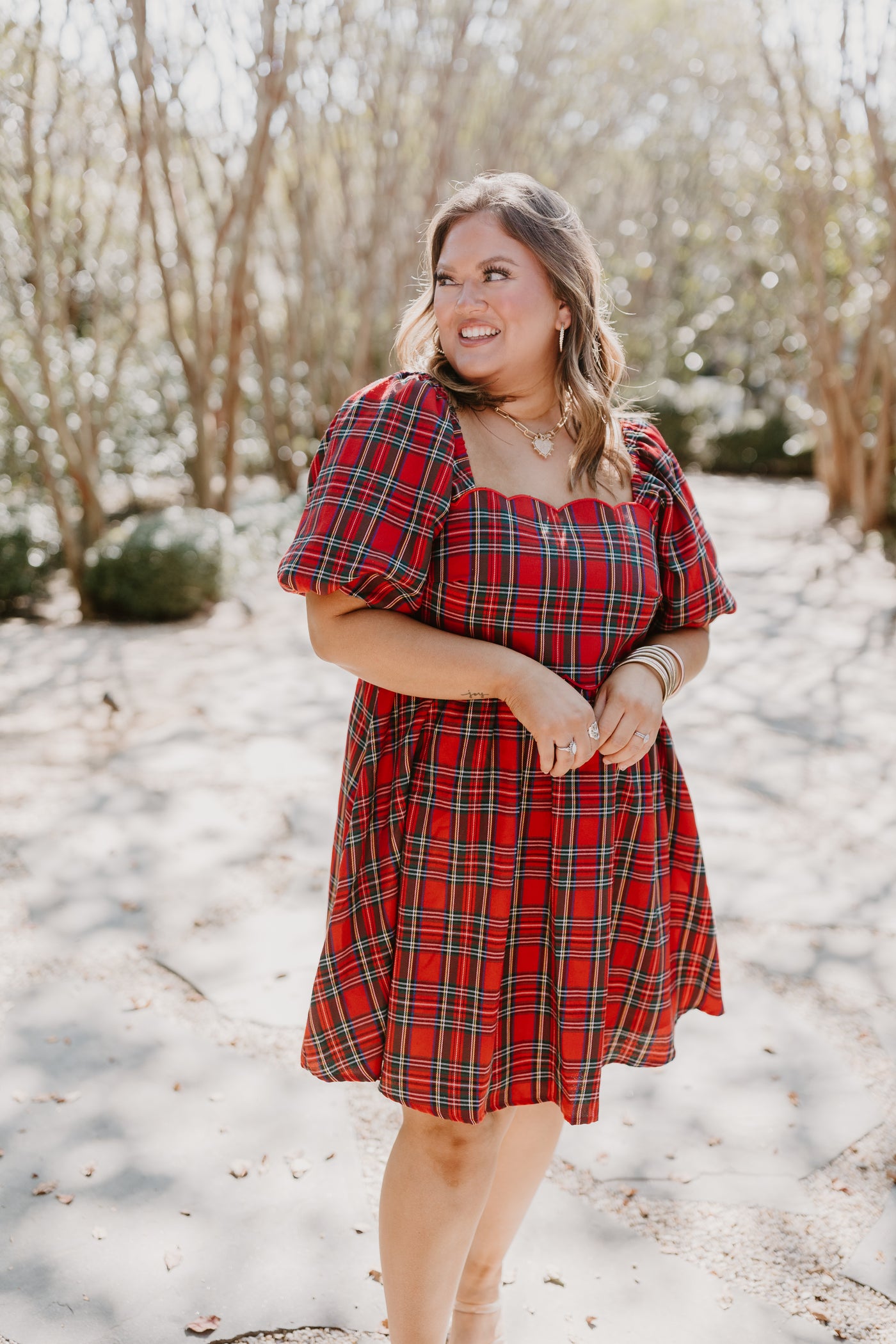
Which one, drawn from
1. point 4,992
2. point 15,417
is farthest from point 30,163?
point 4,992

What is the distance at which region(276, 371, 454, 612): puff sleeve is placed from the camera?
1401 mm

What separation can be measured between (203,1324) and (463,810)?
0.96 metres

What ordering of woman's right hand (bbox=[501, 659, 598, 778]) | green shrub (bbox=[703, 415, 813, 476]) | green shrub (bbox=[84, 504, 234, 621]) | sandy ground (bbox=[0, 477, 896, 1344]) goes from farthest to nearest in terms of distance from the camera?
green shrub (bbox=[703, 415, 813, 476]) → green shrub (bbox=[84, 504, 234, 621]) → sandy ground (bbox=[0, 477, 896, 1344]) → woman's right hand (bbox=[501, 659, 598, 778])

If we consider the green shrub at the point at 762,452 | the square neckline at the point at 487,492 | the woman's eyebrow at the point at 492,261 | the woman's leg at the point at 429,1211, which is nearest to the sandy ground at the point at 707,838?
the woman's leg at the point at 429,1211

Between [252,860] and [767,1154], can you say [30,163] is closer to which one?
[252,860]

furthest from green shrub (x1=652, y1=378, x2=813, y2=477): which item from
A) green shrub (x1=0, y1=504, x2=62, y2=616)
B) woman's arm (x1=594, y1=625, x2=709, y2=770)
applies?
woman's arm (x1=594, y1=625, x2=709, y2=770)

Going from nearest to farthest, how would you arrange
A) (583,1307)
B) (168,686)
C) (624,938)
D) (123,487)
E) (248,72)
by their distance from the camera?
(624,938) → (583,1307) → (168,686) → (248,72) → (123,487)

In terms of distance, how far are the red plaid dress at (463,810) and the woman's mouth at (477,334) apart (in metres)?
0.10

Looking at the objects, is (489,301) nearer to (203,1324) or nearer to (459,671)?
(459,671)

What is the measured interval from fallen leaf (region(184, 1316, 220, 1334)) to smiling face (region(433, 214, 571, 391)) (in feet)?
5.00

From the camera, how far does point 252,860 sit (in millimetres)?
3355

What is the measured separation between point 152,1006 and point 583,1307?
1257 mm

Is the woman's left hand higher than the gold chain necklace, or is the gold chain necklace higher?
the gold chain necklace

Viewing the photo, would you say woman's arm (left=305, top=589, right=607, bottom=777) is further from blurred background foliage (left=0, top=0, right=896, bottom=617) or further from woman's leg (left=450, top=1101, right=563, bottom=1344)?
blurred background foliage (left=0, top=0, right=896, bottom=617)
